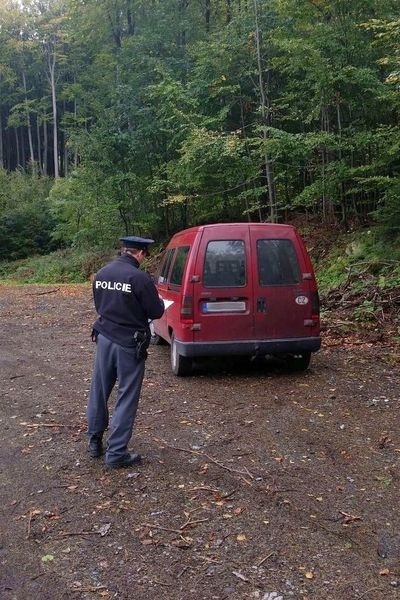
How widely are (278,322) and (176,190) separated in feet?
58.2

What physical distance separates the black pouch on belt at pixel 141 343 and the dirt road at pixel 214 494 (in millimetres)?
932

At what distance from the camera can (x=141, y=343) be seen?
4.66 metres

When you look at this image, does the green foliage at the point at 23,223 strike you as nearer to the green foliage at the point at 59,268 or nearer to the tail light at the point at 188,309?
the green foliage at the point at 59,268

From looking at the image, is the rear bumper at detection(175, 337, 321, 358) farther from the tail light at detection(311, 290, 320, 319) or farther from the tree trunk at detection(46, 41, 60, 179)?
the tree trunk at detection(46, 41, 60, 179)

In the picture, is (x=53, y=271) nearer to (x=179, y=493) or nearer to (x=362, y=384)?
(x=362, y=384)

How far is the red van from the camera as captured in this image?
7.12 m

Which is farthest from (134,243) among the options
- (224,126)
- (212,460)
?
(224,126)

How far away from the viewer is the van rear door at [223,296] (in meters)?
7.12

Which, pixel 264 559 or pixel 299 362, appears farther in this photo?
pixel 299 362

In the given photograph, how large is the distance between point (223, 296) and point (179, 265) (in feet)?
3.36

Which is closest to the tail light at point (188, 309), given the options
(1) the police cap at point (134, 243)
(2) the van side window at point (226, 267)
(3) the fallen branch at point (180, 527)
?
(2) the van side window at point (226, 267)

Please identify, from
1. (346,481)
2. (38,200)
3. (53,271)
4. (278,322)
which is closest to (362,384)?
(278,322)

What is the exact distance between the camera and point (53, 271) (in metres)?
29.2

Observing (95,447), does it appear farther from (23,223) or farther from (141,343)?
(23,223)
